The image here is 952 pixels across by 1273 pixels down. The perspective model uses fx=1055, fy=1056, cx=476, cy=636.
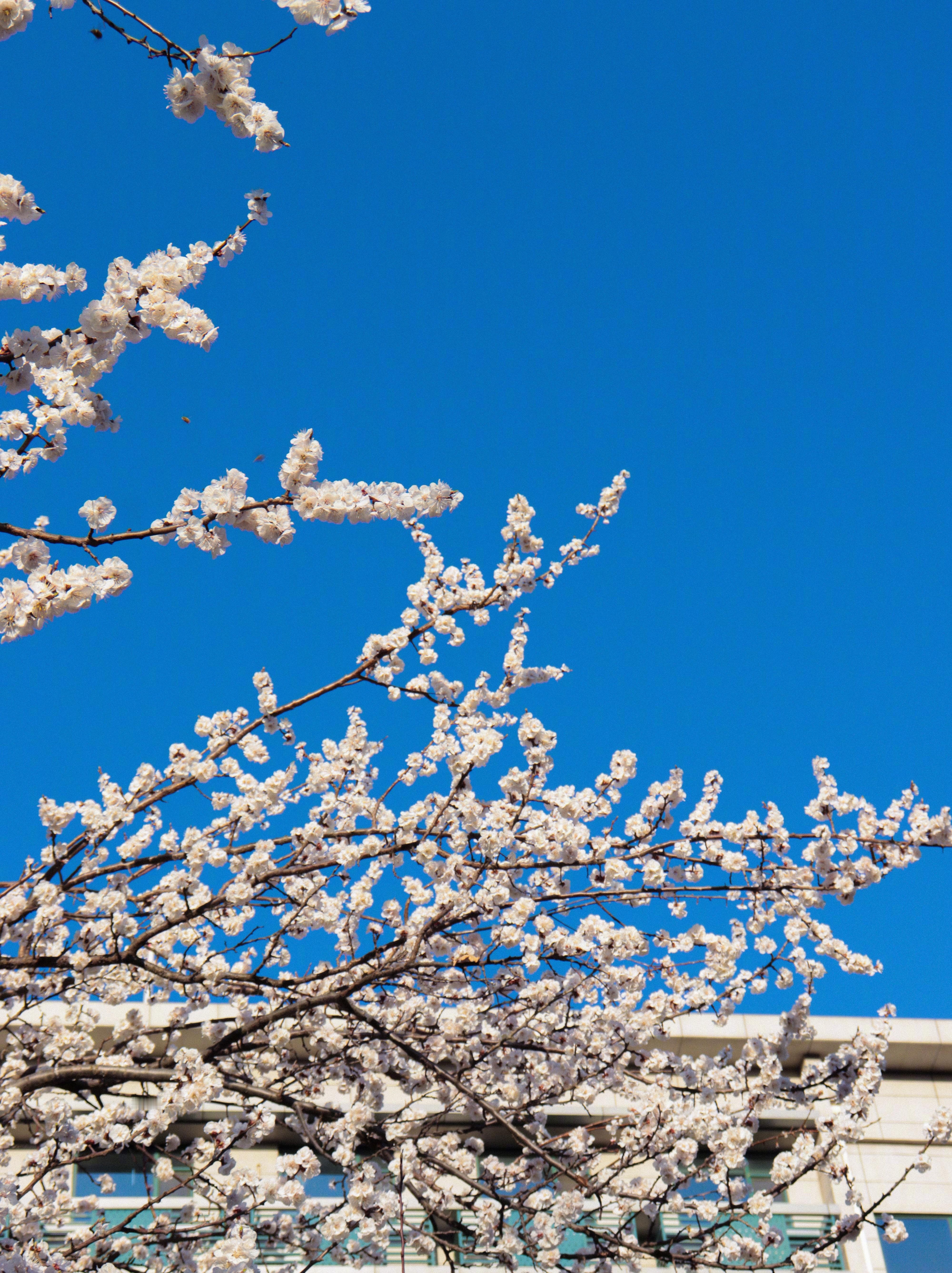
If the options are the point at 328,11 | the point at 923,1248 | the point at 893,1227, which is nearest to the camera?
the point at 328,11

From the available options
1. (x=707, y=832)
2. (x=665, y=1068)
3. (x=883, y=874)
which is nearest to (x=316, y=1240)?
(x=665, y=1068)

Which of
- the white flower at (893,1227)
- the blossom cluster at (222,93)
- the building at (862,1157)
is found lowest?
the white flower at (893,1227)

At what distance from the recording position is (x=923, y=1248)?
50.4 feet

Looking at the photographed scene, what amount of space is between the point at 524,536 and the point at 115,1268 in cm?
607

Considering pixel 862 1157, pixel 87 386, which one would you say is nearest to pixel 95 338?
pixel 87 386

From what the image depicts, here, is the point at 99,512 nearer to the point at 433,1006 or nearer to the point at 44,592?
the point at 44,592

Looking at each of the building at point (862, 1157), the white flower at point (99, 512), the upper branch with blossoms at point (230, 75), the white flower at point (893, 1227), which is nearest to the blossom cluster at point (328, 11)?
the upper branch with blossoms at point (230, 75)

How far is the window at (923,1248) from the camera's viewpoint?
15.1m

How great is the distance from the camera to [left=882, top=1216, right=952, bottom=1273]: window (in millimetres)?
15062

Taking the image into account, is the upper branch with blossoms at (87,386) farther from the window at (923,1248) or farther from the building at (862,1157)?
the window at (923,1248)

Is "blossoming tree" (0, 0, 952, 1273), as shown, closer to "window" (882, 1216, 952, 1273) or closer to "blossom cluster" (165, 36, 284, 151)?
"blossom cluster" (165, 36, 284, 151)

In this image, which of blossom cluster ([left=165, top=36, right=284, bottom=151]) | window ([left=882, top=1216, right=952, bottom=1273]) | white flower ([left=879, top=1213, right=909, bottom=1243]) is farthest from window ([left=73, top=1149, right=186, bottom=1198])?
blossom cluster ([left=165, top=36, right=284, bottom=151])

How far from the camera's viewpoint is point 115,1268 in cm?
766

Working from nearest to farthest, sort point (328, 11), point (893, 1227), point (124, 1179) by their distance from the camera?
point (328, 11) < point (893, 1227) < point (124, 1179)
